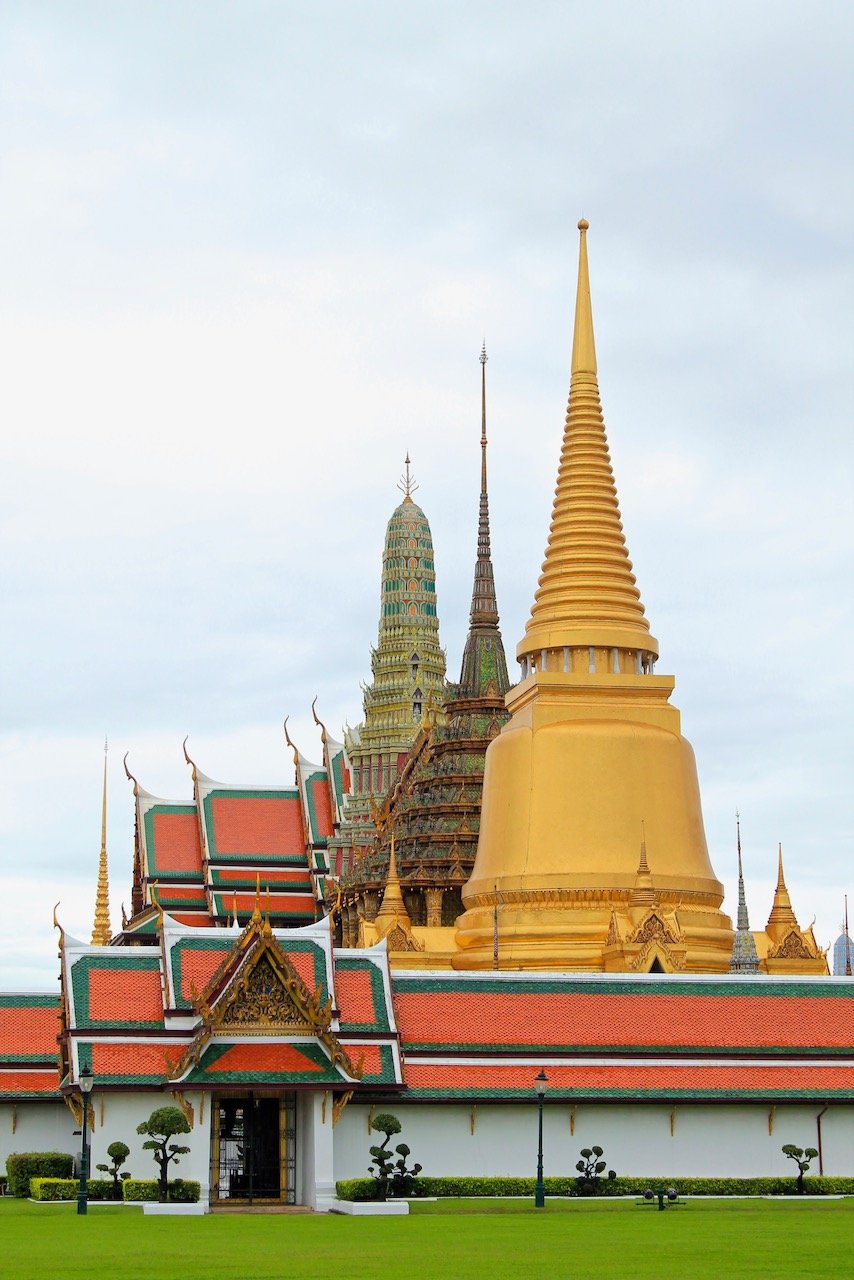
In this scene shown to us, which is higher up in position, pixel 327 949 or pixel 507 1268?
pixel 327 949

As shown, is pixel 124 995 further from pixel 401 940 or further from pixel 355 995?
pixel 401 940

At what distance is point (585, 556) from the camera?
2152 inches

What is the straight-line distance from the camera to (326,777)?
5888 cm

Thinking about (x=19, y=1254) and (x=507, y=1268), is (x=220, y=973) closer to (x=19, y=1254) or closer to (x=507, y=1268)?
(x=19, y=1254)

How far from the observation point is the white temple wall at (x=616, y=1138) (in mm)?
34906

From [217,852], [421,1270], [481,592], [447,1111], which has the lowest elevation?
[421,1270]

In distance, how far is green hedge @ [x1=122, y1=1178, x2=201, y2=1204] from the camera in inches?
1262

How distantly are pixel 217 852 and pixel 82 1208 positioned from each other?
27.1m

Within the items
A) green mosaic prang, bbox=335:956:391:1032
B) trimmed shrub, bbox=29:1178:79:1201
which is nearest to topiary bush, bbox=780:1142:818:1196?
green mosaic prang, bbox=335:956:391:1032

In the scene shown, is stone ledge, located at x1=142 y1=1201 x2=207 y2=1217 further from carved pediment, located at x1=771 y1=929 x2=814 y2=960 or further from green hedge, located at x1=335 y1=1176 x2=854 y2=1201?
carved pediment, located at x1=771 y1=929 x2=814 y2=960

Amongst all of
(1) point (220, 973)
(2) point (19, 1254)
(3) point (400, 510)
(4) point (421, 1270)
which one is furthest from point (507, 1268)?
(3) point (400, 510)

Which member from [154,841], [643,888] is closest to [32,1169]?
[643,888]

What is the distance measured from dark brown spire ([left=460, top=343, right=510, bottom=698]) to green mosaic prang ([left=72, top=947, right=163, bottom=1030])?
117 feet

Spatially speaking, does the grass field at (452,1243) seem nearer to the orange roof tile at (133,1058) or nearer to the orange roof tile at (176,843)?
the orange roof tile at (133,1058)
